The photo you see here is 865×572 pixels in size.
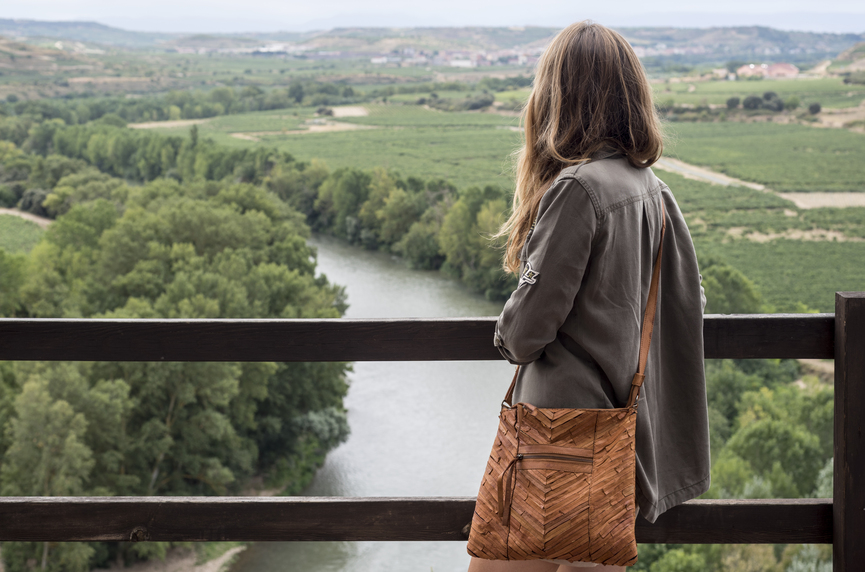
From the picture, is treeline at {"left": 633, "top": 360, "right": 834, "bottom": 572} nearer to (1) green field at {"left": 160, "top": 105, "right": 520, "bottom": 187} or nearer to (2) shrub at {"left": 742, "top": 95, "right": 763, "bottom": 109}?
(1) green field at {"left": 160, "top": 105, "right": 520, "bottom": 187}

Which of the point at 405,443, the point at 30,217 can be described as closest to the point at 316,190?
the point at 30,217

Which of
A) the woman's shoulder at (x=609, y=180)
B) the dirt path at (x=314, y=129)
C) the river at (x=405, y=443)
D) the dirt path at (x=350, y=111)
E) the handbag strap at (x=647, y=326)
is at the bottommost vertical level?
the river at (x=405, y=443)

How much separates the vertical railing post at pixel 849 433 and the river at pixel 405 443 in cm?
1346

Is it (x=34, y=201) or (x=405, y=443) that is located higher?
(x=34, y=201)

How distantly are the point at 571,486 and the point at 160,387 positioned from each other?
68.7ft

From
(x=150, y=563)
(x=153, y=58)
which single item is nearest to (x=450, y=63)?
(x=153, y=58)

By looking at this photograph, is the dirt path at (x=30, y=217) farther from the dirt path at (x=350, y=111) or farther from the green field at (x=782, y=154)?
the green field at (x=782, y=154)

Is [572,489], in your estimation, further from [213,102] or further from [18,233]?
[213,102]

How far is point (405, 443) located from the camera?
24.7 meters

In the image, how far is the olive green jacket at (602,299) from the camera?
136cm

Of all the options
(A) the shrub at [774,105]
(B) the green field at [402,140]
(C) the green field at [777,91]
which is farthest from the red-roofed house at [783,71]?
(B) the green field at [402,140]

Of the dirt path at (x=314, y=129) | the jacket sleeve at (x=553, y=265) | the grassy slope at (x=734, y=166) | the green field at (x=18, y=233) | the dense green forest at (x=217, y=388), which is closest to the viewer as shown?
the jacket sleeve at (x=553, y=265)

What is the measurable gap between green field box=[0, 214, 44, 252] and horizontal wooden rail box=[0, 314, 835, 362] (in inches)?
1892

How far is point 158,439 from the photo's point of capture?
20719 millimetres
